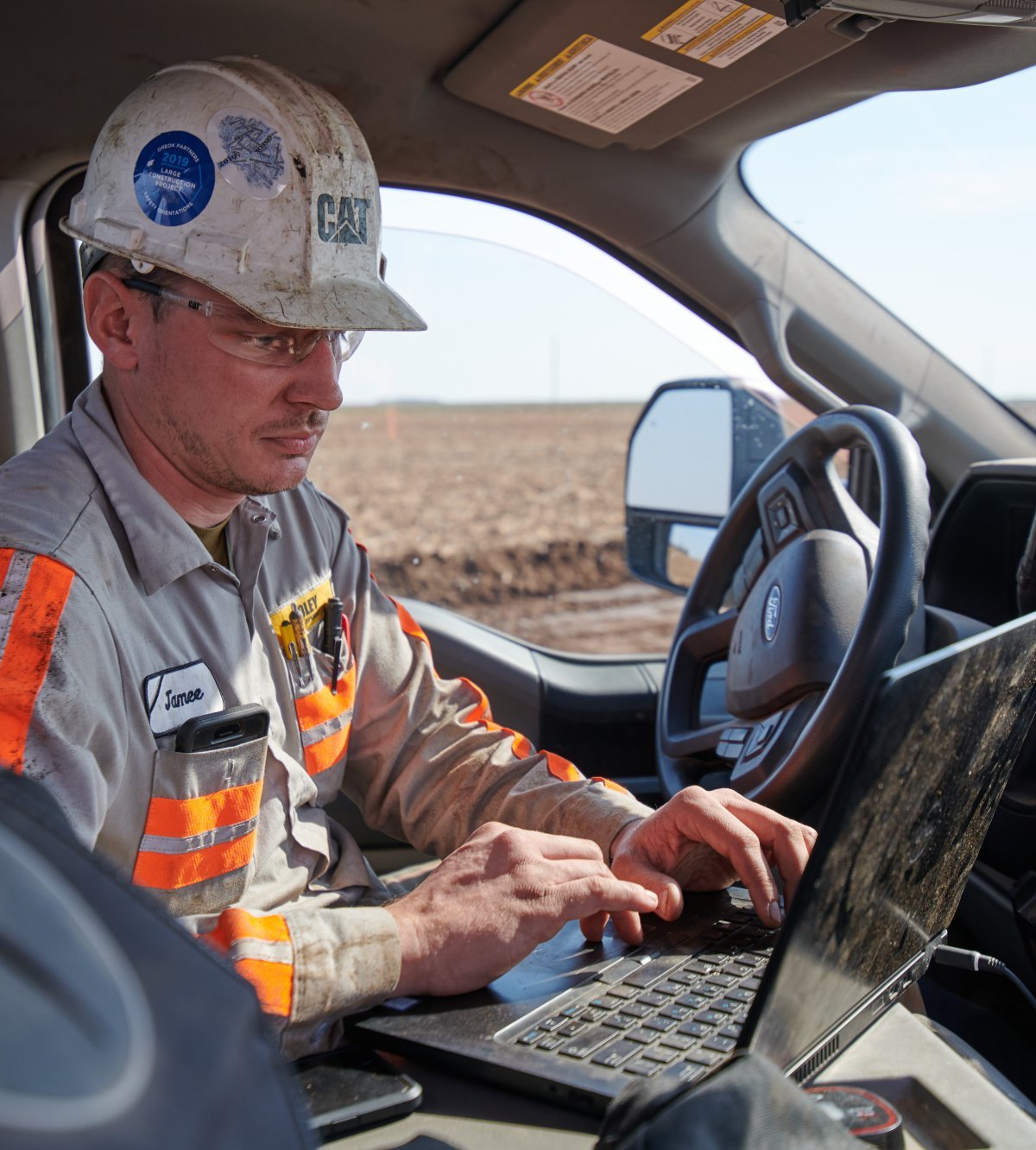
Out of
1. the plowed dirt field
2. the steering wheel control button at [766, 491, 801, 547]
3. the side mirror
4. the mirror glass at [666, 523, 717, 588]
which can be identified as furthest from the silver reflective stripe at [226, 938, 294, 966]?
the plowed dirt field

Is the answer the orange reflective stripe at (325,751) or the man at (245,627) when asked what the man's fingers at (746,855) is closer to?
the man at (245,627)

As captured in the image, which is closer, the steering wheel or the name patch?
the name patch

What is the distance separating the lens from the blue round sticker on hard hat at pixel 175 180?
1569 millimetres

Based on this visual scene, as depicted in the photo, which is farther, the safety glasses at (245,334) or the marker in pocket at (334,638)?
the marker in pocket at (334,638)

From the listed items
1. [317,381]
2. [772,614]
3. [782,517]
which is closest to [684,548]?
[782,517]

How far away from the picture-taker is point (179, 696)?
1.52 meters

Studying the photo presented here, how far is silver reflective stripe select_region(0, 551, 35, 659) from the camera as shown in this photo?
4.36ft

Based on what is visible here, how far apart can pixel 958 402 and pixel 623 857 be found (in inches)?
49.9

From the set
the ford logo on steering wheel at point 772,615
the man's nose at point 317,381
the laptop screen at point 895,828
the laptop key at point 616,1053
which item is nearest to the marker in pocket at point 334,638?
the man's nose at point 317,381

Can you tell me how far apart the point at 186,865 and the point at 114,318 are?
2.32ft

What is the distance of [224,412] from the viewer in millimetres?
1638

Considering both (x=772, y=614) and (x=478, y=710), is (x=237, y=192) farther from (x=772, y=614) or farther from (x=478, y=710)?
(x=772, y=614)

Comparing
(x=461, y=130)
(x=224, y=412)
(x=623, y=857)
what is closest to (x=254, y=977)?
(x=623, y=857)

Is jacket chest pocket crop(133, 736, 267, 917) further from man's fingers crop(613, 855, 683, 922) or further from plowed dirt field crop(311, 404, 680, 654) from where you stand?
plowed dirt field crop(311, 404, 680, 654)
